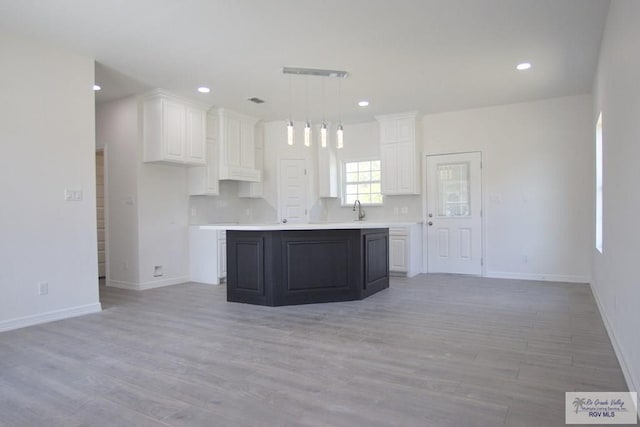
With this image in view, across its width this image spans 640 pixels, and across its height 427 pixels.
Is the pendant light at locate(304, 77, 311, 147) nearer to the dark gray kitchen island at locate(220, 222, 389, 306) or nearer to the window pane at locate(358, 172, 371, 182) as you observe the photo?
the dark gray kitchen island at locate(220, 222, 389, 306)

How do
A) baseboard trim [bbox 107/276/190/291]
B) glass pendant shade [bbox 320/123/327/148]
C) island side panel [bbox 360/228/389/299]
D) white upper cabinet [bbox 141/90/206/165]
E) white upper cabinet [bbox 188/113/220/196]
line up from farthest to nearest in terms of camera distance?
white upper cabinet [bbox 188/113/220/196] < baseboard trim [bbox 107/276/190/291] < white upper cabinet [bbox 141/90/206/165] < island side panel [bbox 360/228/389/299] < glass pendant shade [bbox 320/123/327/148]

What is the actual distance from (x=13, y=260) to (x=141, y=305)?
1.37 m

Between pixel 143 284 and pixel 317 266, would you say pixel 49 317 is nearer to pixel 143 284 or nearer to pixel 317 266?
pixel 143 284

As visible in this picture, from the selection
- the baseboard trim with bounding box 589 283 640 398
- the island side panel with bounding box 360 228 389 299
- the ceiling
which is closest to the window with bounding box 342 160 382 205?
the ceiling

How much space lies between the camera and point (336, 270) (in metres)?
4.70

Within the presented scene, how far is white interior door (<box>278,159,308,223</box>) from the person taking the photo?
7.39 m

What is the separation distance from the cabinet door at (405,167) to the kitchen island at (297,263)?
224 centimetres

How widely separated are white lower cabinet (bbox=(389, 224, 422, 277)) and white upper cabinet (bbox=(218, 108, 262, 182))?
2.68 meters

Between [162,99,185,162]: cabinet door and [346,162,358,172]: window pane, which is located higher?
[162,99,185,162]: cabinet door

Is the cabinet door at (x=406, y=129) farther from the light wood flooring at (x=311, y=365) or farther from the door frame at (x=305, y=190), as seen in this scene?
the light wood flooring at (x=311, y=365)

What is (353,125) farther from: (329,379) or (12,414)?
(12,414)

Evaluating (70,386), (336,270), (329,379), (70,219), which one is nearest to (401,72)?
(336,270)

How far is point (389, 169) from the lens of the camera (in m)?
6.98

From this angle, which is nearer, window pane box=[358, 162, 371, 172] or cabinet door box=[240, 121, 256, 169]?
cabinet door box=[240, 121, 256, 169]
